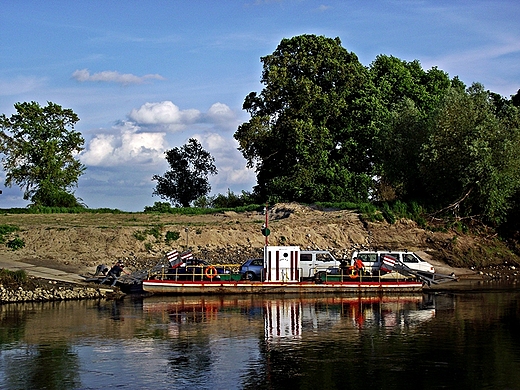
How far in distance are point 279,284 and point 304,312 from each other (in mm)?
7244

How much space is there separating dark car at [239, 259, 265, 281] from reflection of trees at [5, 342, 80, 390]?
62.8ft

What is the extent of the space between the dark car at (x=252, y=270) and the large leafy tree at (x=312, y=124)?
2177cm

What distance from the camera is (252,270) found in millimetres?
44938

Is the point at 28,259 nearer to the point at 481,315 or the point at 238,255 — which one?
the point at 238,255

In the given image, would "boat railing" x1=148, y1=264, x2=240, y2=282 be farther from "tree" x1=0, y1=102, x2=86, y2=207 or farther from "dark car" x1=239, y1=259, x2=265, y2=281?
"tree" x1=0, y1=102, x2=86, y2=207

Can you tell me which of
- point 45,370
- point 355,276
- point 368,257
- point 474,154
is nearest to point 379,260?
point 368,257

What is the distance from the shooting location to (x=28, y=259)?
1946 inches

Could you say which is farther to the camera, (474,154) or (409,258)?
(474,154)

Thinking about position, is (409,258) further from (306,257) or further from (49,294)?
(49,294)

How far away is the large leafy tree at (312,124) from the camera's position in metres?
66.8

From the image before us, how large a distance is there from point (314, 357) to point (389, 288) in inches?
797

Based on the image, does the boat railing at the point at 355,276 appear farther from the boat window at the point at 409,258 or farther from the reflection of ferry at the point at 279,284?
the boat window at the point at 409,258

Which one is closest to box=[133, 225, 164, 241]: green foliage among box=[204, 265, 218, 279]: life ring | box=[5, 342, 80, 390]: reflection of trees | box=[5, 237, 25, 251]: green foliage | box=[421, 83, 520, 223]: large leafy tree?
box=[5, 237, 25, 251]: green foliage

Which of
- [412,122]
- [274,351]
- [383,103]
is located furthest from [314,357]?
[383,103]
